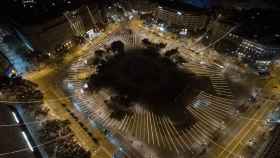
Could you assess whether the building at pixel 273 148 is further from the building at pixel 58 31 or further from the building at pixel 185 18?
the building at pixel 58 31

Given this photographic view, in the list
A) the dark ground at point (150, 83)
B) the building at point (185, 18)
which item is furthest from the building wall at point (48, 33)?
the building at point (185, 18)

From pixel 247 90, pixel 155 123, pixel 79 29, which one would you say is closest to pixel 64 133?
pixel 155 123

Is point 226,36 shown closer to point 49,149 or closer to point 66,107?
point 66,107

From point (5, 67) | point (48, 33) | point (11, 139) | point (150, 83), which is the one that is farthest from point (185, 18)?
point (11, 139)

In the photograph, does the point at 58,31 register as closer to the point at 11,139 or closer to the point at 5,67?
the point at 5,67

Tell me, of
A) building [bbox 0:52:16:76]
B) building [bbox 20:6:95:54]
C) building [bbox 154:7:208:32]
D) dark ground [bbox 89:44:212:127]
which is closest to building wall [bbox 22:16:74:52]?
building [bbox 20:6:95:54]

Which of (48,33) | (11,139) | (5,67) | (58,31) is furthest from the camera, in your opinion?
(58,31)

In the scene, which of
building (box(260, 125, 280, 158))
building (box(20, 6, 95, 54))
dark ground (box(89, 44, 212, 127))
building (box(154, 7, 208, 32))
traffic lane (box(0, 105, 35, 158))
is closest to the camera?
building (box(260, 125, 280, 158))

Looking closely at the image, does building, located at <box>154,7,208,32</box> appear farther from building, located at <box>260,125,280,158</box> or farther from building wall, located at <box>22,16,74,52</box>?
building, located at <box>260,125,280,158</box>
